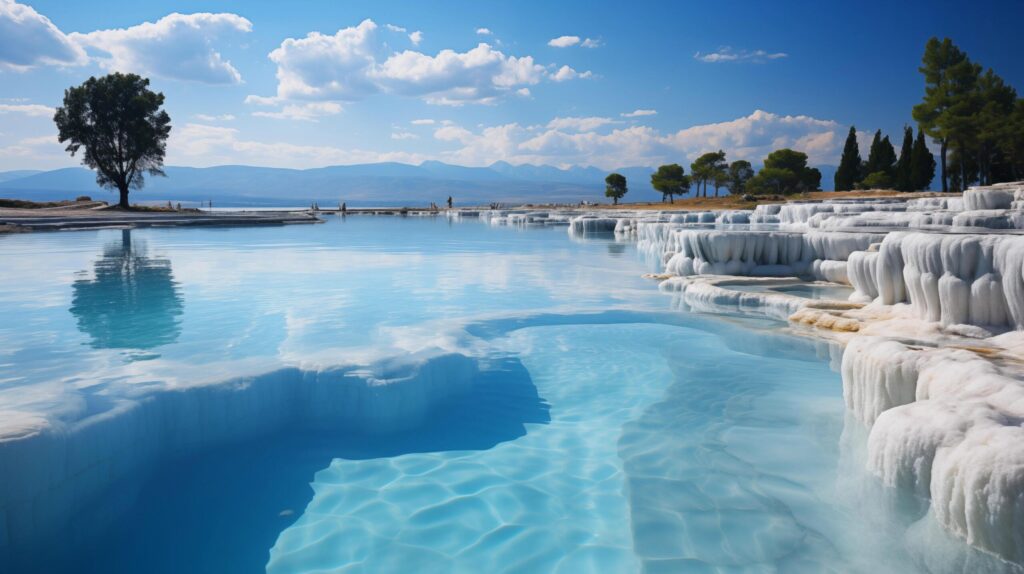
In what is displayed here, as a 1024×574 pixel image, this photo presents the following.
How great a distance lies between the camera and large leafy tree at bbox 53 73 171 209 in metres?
37.7

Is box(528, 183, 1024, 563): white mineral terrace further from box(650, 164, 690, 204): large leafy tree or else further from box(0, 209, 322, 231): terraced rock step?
box(650, 164, 690, 204): large leafy tree

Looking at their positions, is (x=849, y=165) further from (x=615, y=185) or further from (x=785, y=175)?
(x=615, y=185)

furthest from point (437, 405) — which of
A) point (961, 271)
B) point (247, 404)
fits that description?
point (961, 271)

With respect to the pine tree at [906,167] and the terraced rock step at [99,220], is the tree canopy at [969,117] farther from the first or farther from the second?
the terraced rock step at [99,220]

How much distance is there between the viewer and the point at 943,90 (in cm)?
3728

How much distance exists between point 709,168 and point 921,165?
25.3 meters

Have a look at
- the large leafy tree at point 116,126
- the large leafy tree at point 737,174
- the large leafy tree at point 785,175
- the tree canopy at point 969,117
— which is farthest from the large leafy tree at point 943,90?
the large leafy tree at point 116,126

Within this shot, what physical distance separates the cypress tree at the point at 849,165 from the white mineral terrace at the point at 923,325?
35.8 metres

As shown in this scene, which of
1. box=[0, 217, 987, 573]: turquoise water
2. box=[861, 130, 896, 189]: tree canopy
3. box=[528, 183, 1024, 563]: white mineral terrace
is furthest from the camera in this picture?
box=[861, 130, 896, 189]: tree canopy

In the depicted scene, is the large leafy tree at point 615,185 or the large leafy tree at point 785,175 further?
the large leafy tree at point 615,185

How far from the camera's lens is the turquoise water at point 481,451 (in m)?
3.65

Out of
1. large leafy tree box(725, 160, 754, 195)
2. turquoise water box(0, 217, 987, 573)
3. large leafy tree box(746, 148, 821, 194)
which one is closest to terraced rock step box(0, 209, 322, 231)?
turquoise water box(0, 217, 987, 573)

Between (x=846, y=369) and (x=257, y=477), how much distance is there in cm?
466

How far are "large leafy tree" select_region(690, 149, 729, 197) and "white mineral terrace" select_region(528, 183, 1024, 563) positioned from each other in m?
50.4
